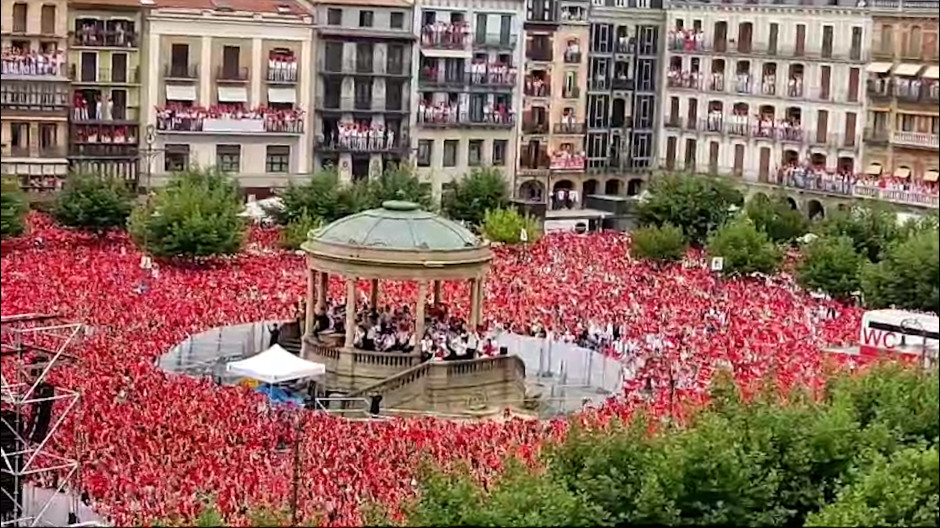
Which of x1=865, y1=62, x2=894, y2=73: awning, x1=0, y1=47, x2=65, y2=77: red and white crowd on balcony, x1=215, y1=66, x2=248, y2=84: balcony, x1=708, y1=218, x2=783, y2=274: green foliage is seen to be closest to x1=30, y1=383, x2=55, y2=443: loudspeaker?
x1=708, y1=218, x2=783, y2=274: green foliage

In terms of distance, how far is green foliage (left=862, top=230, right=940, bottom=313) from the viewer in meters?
53.4

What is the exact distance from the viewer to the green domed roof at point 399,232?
50.7 m

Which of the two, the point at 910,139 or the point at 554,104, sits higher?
the point at 910,139

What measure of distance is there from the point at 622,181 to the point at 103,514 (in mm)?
75044

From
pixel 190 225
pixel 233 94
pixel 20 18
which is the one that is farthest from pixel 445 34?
pixel 190 225

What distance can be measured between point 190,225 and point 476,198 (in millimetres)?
21294

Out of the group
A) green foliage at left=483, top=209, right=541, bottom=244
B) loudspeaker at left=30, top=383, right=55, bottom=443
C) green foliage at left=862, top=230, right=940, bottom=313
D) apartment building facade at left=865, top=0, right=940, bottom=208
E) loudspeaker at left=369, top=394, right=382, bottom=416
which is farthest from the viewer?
green foliage at left=483, top=209, right=541, bottom=244

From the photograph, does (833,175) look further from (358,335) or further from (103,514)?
(103,514)

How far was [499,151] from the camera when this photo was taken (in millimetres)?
100375

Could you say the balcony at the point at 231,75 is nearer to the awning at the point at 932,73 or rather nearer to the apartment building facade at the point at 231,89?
the apartment building facade at the point at 231,89

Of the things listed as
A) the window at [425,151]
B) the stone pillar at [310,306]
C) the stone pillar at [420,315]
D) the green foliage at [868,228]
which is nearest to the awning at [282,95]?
the window at [425,151]

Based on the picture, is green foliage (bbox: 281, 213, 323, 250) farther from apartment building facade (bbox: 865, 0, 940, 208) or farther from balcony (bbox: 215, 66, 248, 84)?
apartment building facade (bbox: 865, 0, 940, 208)

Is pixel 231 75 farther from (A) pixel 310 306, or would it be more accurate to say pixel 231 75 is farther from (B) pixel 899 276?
(B) pixel 899 276

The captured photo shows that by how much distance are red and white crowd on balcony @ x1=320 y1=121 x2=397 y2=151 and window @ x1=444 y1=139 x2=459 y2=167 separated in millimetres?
3595
